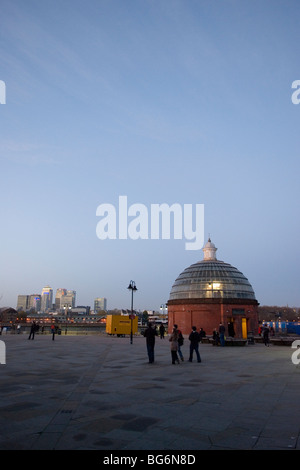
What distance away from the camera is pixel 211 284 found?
2235 inches

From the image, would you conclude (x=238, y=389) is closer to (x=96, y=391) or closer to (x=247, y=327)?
(x=96, y=391)

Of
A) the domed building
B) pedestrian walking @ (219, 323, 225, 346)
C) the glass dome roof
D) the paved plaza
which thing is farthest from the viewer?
the glass dome roof

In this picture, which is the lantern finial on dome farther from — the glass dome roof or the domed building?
the domed building

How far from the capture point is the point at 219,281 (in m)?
57.8

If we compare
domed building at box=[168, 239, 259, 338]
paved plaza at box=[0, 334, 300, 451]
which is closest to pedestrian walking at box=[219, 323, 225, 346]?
paved plaza at box=[0, 334, 300, 451]

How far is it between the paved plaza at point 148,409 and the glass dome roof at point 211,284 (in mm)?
40911

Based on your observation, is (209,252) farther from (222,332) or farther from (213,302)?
(222,332)

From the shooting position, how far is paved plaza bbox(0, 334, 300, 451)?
640 centimetres

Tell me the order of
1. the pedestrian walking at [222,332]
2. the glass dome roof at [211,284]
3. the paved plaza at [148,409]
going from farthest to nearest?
the glass dome roof at [211,284], the pedestrian walking at [222,332], the paved plaza at [148,409]

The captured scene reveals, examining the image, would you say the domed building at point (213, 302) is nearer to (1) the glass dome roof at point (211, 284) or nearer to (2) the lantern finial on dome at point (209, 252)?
(1) the glass dome roof at point (211, 284)

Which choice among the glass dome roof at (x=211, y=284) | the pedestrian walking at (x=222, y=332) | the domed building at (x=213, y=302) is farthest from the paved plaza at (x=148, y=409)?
the glass dome roof at (x=211, y=284)

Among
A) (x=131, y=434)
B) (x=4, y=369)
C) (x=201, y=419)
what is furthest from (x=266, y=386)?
(x=4, y=369)

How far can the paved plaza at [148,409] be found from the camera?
21.0ft
